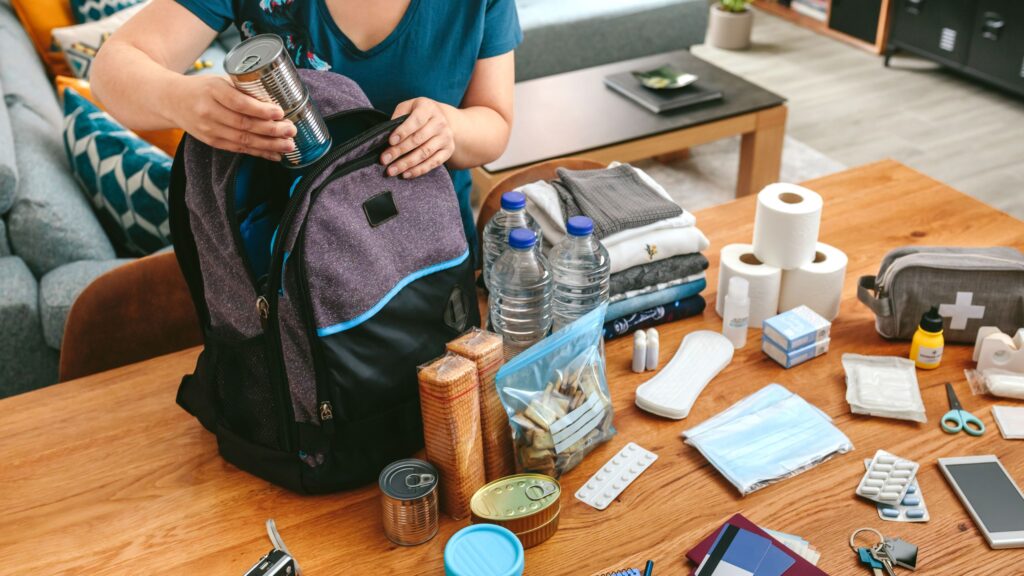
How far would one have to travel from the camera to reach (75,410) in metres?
1.24

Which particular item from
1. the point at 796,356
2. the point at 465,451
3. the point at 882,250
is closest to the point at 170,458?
the point at 465,451

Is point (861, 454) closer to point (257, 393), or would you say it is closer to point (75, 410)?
point (257, 393)

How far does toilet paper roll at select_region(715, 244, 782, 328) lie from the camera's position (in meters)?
1.34

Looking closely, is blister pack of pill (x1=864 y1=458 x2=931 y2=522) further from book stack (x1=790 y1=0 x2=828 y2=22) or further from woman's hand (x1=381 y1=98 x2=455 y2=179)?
book stack (x1=790 y1=0 x2=828 y2=22)

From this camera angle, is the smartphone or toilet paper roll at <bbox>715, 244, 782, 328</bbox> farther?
toilet paper roll at <bbox>715, 244, 782, 328</bbox>

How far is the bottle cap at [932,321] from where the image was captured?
1.24 metres

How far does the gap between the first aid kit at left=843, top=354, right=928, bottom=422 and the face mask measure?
63 millimetres

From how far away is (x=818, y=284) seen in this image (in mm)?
1343

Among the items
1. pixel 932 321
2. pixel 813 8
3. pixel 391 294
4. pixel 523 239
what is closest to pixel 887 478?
pixel 932 321

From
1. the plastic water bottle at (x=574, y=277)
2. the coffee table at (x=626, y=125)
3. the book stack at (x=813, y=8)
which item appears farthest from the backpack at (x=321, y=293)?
the book stack at (x=813, y=8)

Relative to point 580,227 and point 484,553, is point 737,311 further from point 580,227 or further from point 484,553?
point 484,553

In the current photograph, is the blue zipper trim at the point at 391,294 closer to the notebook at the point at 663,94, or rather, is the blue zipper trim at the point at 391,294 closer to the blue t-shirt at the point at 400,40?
the blue t-shirt at the point at 400,40

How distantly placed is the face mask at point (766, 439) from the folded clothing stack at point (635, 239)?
214mm

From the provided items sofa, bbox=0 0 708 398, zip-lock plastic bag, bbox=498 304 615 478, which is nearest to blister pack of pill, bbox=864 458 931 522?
zip-lock plastic bag, bbox=498 304 615 478
